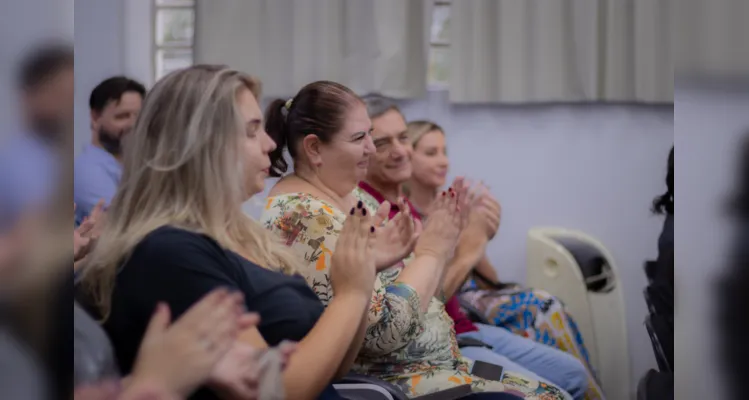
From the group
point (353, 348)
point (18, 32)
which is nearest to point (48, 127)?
point (18, 32)

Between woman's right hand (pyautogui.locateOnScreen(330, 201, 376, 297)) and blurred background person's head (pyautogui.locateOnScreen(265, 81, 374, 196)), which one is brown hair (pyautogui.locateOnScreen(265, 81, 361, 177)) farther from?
A: woman's right hand (pyautogui.locateOnScreen(330, 201, 376, 297))

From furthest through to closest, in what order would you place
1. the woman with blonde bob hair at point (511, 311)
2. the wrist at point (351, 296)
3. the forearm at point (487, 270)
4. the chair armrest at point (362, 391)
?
the forearm at point (487, 270) → the woman with blonde bob hair at point (511, 311) → the chair armrest at point (362, 391) → the wrist at point (351, 296)

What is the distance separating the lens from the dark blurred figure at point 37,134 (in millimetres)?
1090

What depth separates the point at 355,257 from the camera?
1225 millimetres

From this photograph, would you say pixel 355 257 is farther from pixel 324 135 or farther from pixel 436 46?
pixel 436 46

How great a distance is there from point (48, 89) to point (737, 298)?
105cm

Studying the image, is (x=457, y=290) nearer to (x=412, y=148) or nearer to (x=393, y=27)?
(x=412, y=148)

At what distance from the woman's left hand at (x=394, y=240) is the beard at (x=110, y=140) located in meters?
0.39

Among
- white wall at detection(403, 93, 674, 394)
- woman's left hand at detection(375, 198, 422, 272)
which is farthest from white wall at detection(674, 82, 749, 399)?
woman's left hand at detection(375, 198, 422, 272)

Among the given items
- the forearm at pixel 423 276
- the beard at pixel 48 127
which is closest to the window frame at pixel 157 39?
the beard at pixel 48 127

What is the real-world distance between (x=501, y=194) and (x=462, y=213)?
10cm

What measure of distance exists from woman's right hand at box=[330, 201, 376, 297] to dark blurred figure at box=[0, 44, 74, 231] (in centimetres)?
38

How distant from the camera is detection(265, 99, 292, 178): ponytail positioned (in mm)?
1251

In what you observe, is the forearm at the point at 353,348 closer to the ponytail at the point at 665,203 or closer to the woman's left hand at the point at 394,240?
the woman's left hand at the point at 394,240
